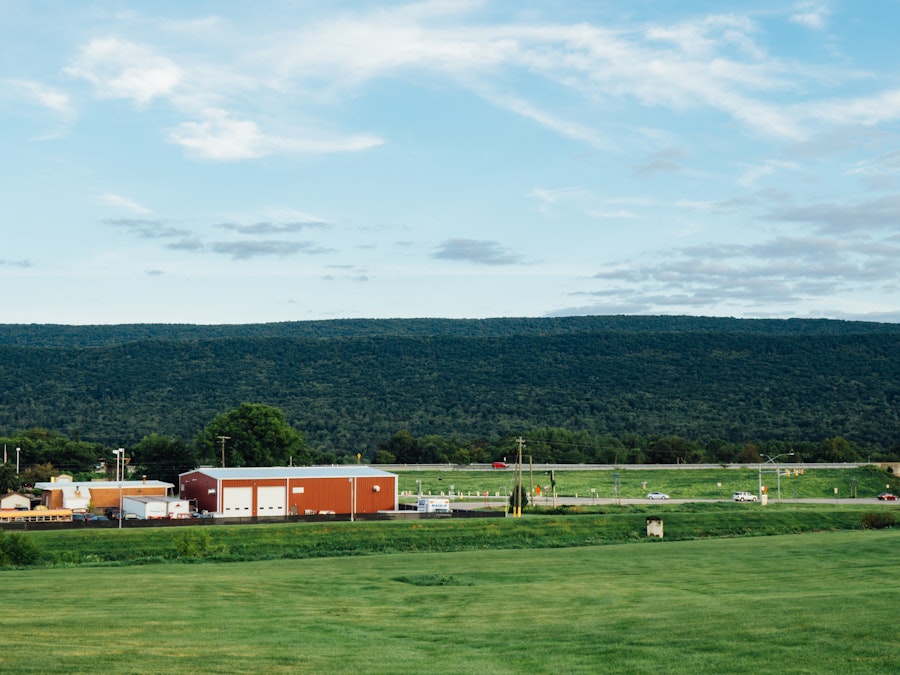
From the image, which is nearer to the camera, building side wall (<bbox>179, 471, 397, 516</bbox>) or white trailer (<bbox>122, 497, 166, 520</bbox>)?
white trailer (<bbox>122, 497, 166, 520</bbox>)

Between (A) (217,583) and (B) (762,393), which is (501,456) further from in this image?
(A) (217,583)

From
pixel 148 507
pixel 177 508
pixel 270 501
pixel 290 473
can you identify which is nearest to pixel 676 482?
pixel 290 473

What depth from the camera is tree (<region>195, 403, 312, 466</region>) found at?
102 m

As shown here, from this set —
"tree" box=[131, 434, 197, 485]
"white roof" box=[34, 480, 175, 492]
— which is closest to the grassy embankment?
"white roof" box=[34, 480, 175, 492]

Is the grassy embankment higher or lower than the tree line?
lower

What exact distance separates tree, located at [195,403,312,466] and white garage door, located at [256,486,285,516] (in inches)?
Answer: 1056

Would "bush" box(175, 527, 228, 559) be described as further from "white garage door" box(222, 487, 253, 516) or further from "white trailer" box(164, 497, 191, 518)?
"white garage door" box(222, 487, 253, 516)

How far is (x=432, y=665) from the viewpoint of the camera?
63.0ft

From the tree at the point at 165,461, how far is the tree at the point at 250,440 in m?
2.82

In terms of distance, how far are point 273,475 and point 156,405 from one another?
416ft

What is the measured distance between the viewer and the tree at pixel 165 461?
99.4 metres

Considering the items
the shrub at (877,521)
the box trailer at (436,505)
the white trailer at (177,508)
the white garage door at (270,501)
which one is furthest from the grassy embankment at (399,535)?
the white garage door at (270,501)

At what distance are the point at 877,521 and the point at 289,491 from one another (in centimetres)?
4188

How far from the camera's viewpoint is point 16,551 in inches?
1753
